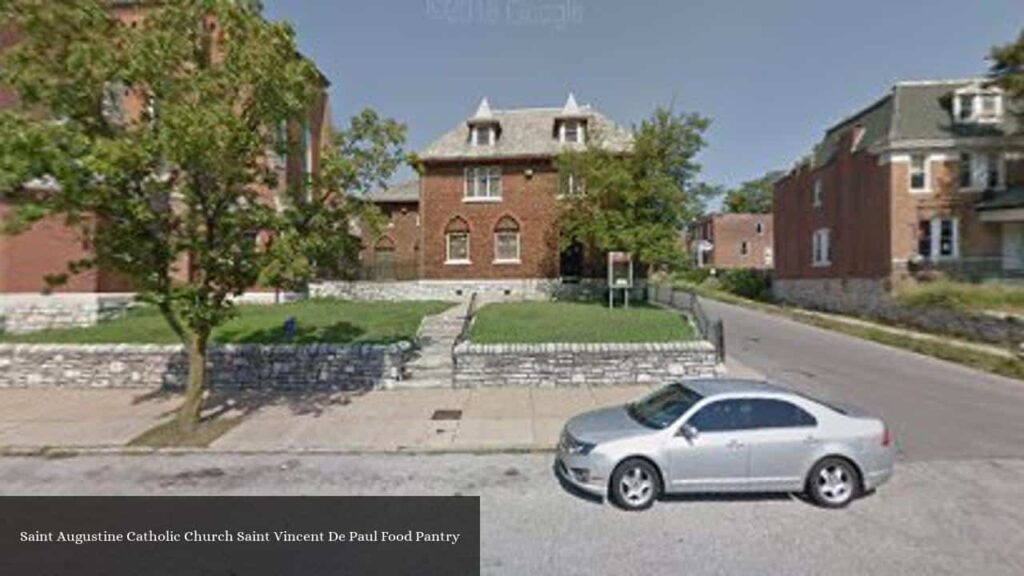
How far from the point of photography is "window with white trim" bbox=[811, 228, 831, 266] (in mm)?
34656

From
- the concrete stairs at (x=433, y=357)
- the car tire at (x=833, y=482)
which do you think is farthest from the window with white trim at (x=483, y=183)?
the car tire at (x=833, y=482)

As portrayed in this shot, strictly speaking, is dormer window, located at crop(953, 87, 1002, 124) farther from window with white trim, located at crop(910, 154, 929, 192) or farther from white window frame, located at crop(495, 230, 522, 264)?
white window frame, located at crop(495, 230, 522, 264)

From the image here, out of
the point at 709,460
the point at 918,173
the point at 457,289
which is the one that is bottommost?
the point at 709,460

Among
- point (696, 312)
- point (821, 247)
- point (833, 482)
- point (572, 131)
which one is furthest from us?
point (821, 247)

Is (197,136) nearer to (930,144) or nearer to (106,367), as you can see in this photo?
(106,367)

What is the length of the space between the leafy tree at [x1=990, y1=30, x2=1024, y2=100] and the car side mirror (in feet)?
85.1

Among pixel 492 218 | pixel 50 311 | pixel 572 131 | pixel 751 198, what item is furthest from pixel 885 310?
pixel 751 198

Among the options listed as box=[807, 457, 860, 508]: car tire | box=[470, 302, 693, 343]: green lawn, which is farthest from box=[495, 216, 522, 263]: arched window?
box=[807, 457, 860, 508]: car tire

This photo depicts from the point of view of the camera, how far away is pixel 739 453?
23.9 feet

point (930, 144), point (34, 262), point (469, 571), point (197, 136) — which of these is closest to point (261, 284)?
point (197, 136)

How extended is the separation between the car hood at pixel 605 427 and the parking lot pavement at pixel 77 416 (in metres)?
7.36

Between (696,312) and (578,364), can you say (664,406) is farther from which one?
(696,312)

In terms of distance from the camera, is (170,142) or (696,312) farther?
(696,312)

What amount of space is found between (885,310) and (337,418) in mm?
25332
